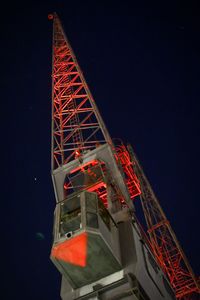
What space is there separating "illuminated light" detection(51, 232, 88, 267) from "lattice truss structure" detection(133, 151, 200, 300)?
1677 centimetres

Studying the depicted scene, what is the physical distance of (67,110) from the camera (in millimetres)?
25438

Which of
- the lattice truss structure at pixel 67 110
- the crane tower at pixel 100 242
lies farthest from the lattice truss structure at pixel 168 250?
the crane tower at pixel 100 242

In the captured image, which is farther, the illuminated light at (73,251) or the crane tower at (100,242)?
the crane tower at (100,242)

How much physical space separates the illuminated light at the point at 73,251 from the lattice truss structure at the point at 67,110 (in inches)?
341

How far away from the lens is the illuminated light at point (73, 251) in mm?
11719

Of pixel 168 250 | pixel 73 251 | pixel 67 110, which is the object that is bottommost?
pixel 168 250

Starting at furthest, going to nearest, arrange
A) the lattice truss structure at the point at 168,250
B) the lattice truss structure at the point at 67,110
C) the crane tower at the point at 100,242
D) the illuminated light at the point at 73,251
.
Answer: the lattice truss structure at the point at 168,250
the lattice truss structure at the point at 67,110
the crane tower at the point at 100,242
the illuminated light at the point at 73,251

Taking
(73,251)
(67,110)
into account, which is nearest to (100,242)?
(73,251)

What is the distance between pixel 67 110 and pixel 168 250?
1590 cm

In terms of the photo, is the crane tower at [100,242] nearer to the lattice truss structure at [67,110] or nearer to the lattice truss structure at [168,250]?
the lattice truss structure at [67,110]

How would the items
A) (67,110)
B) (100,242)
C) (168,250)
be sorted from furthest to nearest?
(168,250) < (67,110) < (100,242)

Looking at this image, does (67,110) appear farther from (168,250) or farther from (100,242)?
(168,250)

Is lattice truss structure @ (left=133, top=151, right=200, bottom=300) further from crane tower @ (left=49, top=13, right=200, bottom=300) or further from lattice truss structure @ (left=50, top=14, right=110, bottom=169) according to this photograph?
crane tower @ (left=49, top=13, right=200, bottom=300)

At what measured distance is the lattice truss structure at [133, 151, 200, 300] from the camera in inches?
1161
